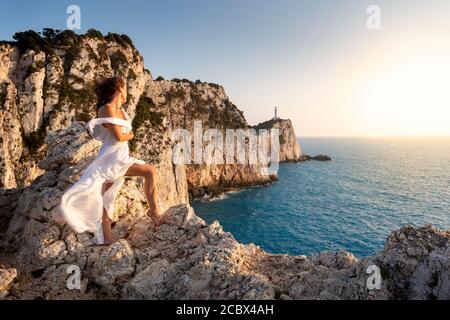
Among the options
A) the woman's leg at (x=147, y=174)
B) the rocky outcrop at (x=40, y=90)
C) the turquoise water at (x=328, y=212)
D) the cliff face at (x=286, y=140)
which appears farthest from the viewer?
the cliff face at (x=286, y=140)

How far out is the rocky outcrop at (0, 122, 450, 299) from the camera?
526 cm

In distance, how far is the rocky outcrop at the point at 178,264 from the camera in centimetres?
526

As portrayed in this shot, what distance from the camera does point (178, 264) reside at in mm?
6207

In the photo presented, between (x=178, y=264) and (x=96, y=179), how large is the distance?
114 inches

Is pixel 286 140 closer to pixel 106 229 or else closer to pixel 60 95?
pixel 60 95

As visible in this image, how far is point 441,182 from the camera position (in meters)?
81.2

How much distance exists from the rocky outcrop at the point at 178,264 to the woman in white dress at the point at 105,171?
34.7 inches

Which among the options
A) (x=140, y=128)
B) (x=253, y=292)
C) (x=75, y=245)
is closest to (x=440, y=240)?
(x=253, y=292)

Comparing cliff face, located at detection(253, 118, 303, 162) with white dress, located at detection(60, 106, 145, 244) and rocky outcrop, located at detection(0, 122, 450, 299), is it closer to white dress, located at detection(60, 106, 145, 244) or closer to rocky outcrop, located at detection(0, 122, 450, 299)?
rocky outcrop, located at detection(0, 122, 450, 299)

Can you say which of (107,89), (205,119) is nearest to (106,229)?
(107,89)

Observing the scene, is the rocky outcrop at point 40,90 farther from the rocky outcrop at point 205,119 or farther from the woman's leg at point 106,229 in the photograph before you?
the woman's leg at point 106,229

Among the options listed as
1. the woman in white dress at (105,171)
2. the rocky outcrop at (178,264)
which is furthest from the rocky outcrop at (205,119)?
the woman in white dress at (105,171)
